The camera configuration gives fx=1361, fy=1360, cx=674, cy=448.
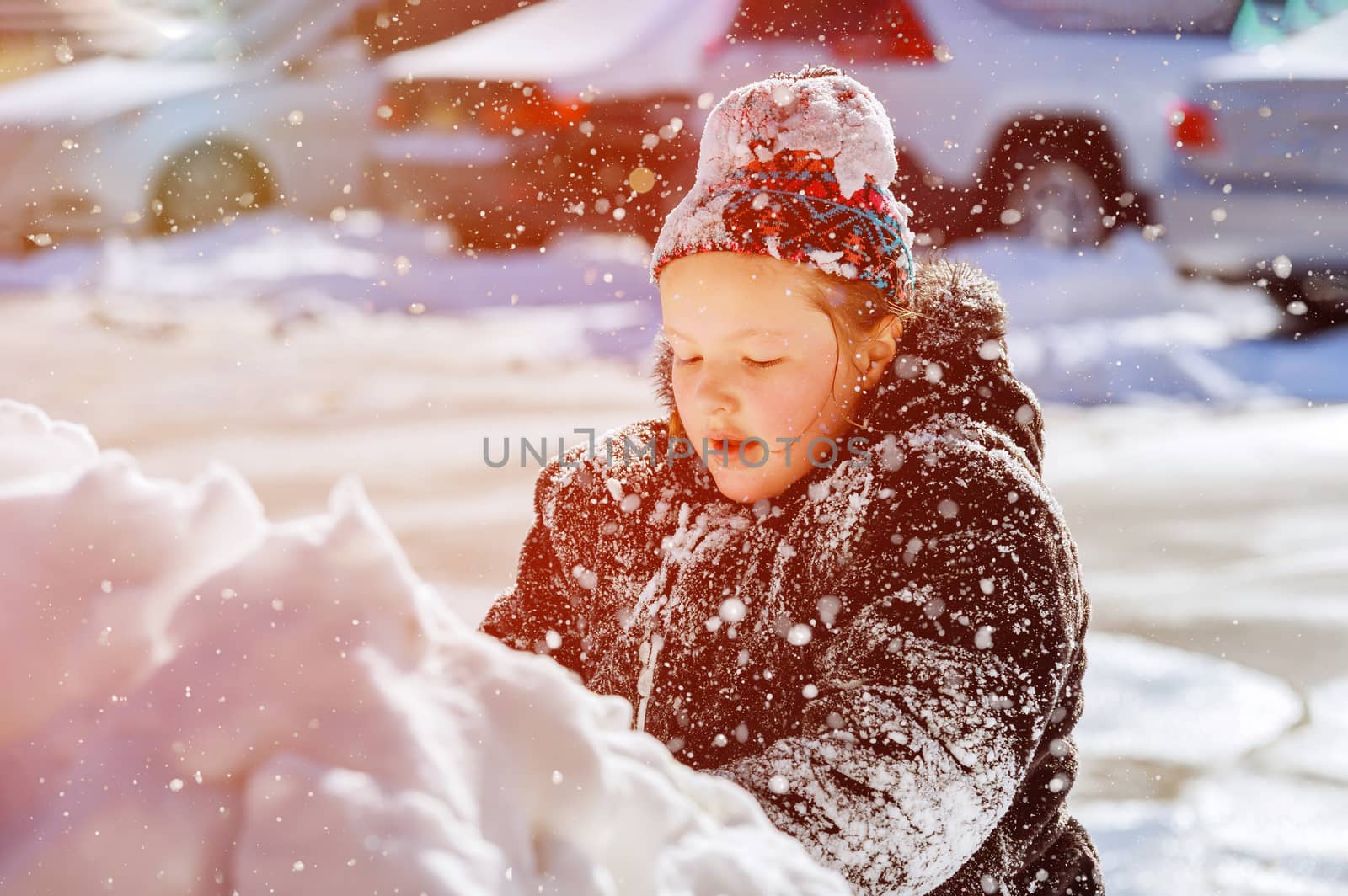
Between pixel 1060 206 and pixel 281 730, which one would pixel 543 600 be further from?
pixel 1060 206

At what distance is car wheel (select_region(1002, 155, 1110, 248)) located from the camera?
7.46 meters

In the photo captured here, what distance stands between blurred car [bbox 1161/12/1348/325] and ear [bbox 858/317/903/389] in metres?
6.11

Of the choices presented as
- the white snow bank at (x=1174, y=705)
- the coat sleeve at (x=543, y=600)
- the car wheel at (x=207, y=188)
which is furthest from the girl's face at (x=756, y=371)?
the car wheel at (x=207, y=188)

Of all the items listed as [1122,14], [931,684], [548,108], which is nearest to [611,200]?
[548,108]

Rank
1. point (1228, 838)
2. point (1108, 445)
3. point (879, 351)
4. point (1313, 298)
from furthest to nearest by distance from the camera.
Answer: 1. point (1313, 298)
2. point (1108, 445)
3. point (1228, 838)
4. point (879, 351)

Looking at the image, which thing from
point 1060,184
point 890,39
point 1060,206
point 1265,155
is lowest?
point 1060,206

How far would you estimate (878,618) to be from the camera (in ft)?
4.71

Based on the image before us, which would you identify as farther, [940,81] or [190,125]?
[190,125]

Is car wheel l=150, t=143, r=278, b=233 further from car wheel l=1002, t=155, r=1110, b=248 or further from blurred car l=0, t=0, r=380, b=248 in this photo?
car wheel l=1002, t=155, r=1110, b=248

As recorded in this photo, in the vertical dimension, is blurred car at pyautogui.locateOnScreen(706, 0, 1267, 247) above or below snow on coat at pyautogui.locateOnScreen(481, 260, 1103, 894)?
above

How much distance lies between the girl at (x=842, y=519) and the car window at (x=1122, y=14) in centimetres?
591

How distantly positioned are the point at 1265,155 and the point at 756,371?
252 inches

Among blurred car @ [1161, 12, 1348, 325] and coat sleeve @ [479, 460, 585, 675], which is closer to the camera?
coat sleeve @ [479, 460, 585, 675]

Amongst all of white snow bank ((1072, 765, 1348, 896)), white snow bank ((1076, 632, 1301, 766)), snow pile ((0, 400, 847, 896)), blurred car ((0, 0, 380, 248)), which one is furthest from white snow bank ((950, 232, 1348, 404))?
snow pile ((0, 400, 847, 896))
